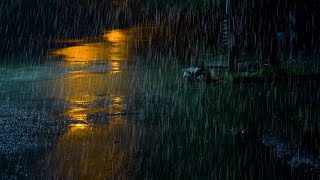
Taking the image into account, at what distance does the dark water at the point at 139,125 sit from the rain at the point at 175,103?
0.03m

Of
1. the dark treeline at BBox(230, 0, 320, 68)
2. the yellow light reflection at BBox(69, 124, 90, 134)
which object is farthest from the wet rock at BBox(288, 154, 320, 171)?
the dark treeline at BBox(230, 0, 320, 68)

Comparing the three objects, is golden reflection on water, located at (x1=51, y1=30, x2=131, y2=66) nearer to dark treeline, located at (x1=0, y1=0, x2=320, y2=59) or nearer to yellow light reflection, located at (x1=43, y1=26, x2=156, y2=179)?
yellow light reflection, located at (x1=43, y1=26, x2=156, y2=179)

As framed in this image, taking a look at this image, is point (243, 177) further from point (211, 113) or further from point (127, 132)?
point (211, 113)

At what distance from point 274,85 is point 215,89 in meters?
1.64

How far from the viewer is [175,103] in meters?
11.5

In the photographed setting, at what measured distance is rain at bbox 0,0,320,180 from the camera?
718 cm

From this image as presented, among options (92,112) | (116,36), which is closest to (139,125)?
(92,112)

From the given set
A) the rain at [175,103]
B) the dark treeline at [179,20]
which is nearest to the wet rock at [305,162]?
the rain at [175,103]

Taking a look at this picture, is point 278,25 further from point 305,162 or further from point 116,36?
point 116,36

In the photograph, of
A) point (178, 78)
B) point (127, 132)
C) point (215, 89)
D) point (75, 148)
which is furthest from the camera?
point (178, 78)

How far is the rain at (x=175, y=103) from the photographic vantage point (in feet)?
23.5

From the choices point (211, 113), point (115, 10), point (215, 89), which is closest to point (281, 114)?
point (211, 113)

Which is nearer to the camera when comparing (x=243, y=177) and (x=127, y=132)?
(x=243, y=177)

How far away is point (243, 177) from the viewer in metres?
6.58
